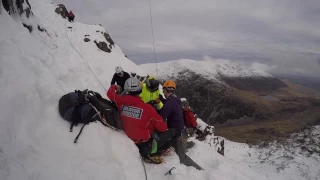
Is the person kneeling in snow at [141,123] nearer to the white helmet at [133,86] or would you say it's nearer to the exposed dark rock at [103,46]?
the white helmet at [133,86]

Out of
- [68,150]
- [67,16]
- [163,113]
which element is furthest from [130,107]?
[67,16]

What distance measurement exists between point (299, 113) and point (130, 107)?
18581 cm

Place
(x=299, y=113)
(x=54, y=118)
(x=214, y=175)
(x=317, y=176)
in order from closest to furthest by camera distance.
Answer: (x=54, y=118)
(x=214, y=175)
(x=317, y=176)
(x=299, y=113)

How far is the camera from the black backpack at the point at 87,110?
665cm

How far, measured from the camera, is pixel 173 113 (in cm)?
823

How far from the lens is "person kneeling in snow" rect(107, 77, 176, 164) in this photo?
696 cm

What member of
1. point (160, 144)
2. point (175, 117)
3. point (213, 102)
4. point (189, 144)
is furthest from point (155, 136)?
point (213, 102)

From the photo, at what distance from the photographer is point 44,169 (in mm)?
5094

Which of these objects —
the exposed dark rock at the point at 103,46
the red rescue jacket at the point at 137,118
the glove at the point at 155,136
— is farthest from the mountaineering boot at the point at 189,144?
the exposed dark rock at the point at 103,46

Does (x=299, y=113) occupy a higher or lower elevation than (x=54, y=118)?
lower

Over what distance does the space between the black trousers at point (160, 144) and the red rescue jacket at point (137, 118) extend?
0.19m

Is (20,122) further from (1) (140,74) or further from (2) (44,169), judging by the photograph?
(1) (140,74)

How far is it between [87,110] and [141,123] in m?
1.61

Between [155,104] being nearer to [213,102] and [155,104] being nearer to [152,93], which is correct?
[152,93]
